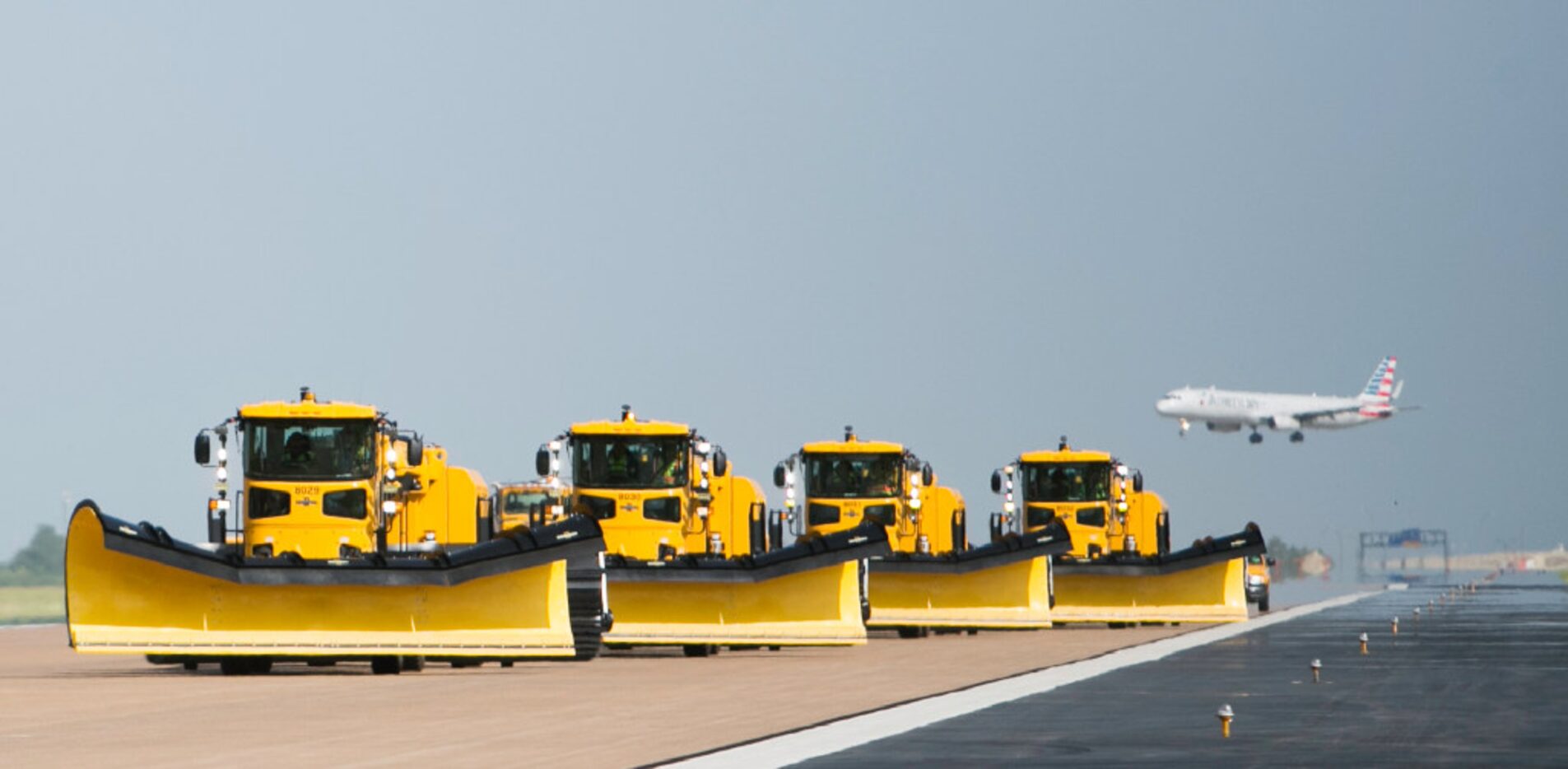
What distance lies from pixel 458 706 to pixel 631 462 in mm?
13777

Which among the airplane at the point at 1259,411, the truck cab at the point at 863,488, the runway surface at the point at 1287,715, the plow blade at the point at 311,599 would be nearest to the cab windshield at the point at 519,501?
the truck cab at the point at 863,488

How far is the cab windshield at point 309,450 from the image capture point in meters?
31.8

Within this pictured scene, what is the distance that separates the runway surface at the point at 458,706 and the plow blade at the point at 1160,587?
35.9ft

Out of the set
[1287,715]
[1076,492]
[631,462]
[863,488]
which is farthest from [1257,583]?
[1287,715]

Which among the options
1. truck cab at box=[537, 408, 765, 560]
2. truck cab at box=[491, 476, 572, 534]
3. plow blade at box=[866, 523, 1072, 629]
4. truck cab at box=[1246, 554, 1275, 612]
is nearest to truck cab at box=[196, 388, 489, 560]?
truck cab at box=[537, 408, 765, 560]

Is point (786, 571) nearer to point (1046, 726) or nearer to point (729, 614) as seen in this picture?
point (729, 614)

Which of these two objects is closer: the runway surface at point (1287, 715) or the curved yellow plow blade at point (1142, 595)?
the runway surface at point (1287, 715)

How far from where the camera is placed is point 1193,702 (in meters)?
23.5

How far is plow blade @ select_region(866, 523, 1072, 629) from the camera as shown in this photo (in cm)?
4212

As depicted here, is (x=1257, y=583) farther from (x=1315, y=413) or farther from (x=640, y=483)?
(x=1315, y=413)

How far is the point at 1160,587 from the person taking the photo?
158ft

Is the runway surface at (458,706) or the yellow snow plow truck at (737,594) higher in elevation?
the yellow snow plow truck at (737,594)

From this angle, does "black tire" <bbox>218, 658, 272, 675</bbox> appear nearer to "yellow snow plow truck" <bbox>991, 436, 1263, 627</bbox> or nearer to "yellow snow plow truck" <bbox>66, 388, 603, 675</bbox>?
"yellow snow plow truck" <bbox>66, 388, 603, 675</bbox>

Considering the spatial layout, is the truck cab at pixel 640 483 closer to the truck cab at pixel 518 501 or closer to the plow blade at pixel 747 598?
the plow blade at pixel 747 598
